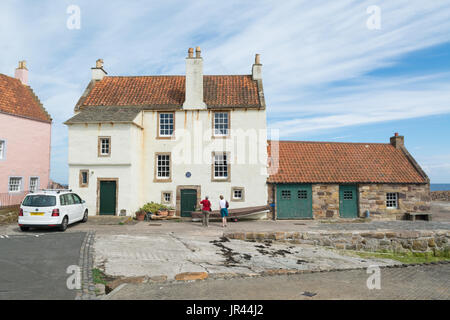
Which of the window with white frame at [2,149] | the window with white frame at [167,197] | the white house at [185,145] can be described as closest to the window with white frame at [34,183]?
the window with white frame at [2,149]

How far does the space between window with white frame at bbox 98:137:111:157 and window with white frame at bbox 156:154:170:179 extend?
→ 3170 mm

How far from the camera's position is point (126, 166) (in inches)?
765

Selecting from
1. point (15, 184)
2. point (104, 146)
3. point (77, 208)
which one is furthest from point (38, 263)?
point (15, 184)

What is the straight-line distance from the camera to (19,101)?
23750mm

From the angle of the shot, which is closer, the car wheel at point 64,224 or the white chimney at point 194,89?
the car wheel at point 64,224

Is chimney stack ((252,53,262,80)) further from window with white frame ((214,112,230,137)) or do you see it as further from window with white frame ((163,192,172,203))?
window with white frame ((163,192,172,203))

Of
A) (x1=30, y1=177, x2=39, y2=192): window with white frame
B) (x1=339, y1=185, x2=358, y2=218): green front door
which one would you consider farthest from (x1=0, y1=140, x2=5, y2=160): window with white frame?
(x1=339, y1=185, x2=358, y2=218): green front door

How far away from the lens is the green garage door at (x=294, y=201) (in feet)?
69.3

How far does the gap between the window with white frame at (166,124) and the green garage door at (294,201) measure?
8348mm

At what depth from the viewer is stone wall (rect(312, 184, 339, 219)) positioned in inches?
835

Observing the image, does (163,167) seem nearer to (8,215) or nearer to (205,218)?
(205,218)

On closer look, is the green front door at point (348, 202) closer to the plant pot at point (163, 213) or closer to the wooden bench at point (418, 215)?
the wooden bench at point (418, 215)

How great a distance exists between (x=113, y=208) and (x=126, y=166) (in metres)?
2.75

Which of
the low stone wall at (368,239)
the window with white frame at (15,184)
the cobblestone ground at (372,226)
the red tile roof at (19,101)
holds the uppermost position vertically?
the red tile roof at (19,101)
